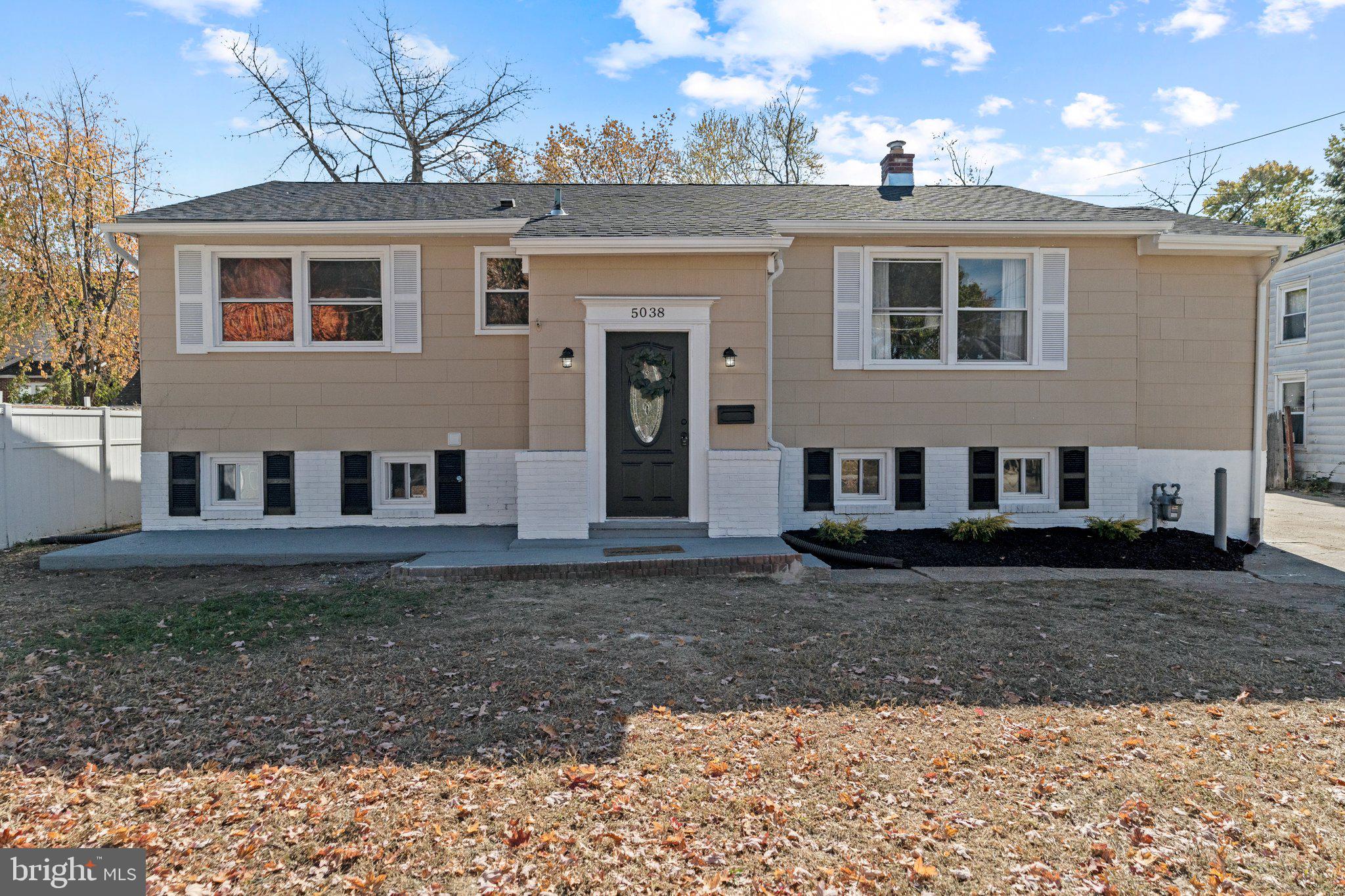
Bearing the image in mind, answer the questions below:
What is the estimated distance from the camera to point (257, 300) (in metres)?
9.04

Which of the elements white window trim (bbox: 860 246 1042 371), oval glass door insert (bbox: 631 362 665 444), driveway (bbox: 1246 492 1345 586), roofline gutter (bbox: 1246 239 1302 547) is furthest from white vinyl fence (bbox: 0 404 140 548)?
roofline gutter (bbox: 1246 239 1302 547)

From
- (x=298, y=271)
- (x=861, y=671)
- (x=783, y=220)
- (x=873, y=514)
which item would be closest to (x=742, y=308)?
(x=783, y=220)

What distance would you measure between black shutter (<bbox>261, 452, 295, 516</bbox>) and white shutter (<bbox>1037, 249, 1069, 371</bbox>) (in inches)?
352

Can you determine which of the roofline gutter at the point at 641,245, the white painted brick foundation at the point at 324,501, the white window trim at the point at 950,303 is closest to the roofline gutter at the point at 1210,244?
the white window trim at the point at 950,303

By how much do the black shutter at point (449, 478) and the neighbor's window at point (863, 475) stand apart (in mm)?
4502

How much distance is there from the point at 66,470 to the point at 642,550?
7.65 metres

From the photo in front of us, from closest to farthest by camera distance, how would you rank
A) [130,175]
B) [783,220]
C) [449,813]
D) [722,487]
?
[449,813] < [722,487] < [783,220] < [130,175]

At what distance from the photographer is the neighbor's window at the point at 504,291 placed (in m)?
9.14

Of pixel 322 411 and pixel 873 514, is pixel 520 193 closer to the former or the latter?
pixel 322 411

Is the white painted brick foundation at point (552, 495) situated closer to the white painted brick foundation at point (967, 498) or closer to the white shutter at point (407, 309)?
the white shutter at point (407, 309)

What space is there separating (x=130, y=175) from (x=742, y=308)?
19.6 m

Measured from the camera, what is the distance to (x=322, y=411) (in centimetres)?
905

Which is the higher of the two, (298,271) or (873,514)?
(298,271)

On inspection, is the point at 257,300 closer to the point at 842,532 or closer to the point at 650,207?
the point at 650,207
